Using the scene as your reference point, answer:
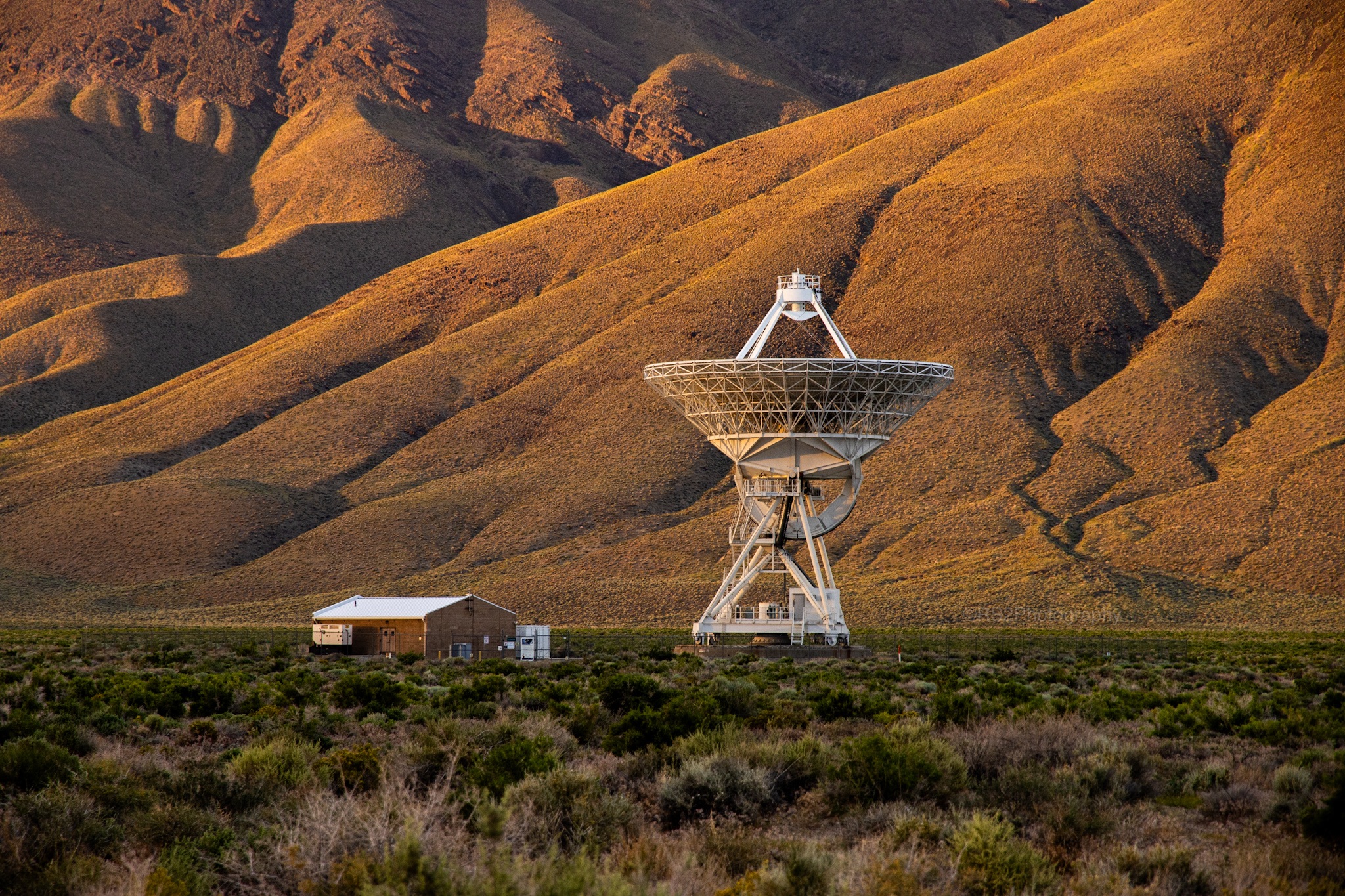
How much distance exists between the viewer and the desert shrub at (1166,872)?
987 cm

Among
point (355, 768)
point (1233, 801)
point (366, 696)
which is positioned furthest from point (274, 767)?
point (366, 696)

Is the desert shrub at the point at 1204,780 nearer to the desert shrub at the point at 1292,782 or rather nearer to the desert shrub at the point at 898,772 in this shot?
the desert shrub at the point at 1292,782

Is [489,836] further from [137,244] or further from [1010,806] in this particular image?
[137,244]

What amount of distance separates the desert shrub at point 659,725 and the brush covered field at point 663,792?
0.06 meters

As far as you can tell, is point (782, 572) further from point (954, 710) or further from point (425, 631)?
point (954, 710)

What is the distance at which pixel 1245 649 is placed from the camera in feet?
160

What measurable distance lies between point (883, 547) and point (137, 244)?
127376 mm

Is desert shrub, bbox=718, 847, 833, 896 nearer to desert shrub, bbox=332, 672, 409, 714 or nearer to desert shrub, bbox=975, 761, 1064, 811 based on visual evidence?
desert shrub, bbox=975, 761, 1064, 811

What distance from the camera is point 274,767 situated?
1355cm

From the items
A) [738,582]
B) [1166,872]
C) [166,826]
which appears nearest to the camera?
[1166,872]

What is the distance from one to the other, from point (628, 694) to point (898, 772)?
10.4 m

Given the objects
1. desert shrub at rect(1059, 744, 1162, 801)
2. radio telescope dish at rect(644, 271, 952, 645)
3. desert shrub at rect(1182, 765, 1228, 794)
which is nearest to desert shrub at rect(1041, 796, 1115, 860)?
desert shrub at rect(1059, 744, 1162, 801)

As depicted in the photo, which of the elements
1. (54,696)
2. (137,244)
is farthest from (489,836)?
(137,244)

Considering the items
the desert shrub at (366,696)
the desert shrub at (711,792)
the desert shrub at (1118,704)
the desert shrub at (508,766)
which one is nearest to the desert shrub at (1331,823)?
the desert shrub at (711,792)
